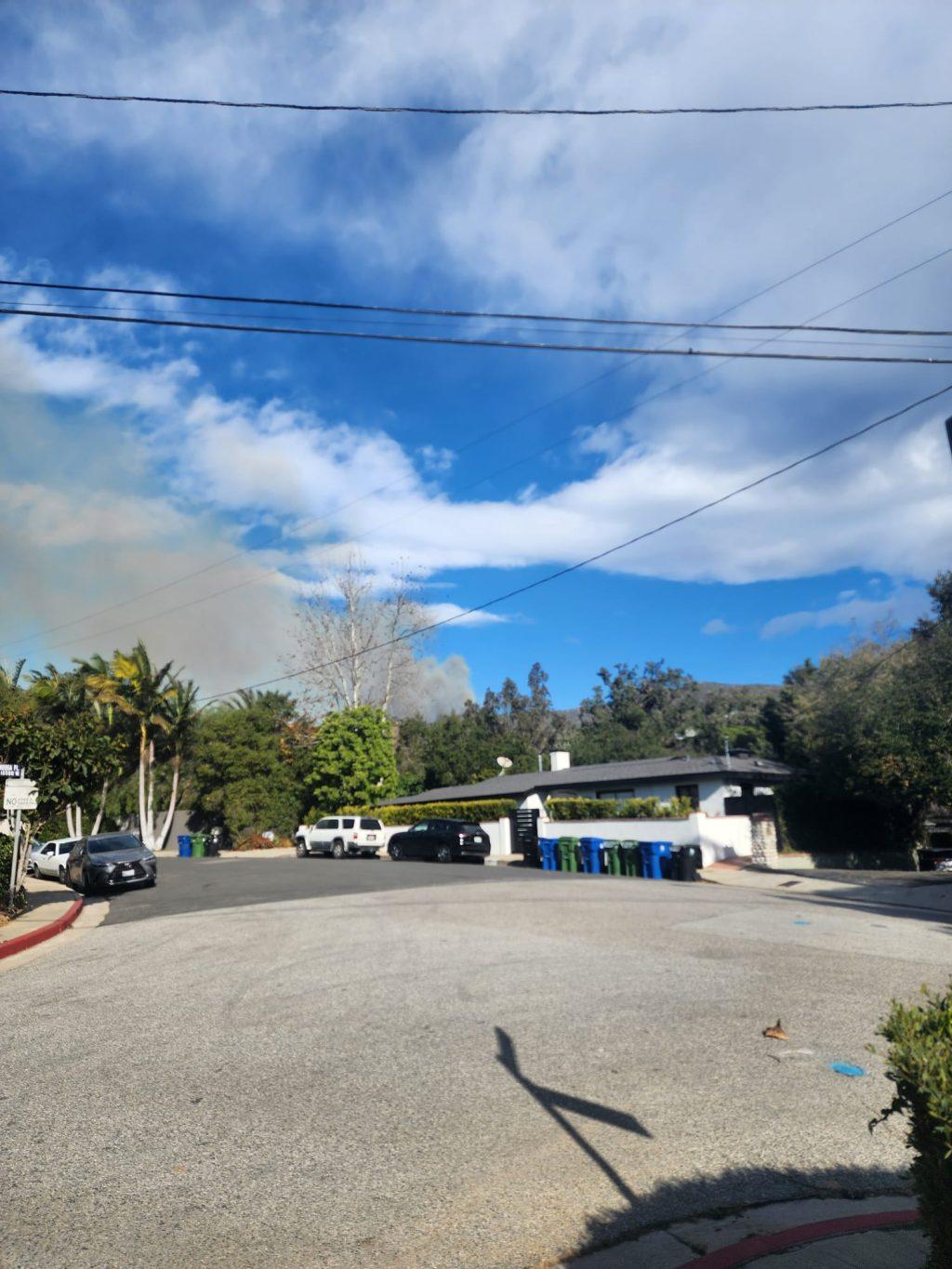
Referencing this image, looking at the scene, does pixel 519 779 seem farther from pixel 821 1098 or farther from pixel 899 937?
pixel 821 1098

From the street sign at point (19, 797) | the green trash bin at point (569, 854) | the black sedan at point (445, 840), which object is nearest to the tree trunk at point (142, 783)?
the black sedan at point (445, 840)

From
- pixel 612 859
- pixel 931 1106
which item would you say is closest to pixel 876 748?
pixel 612 859

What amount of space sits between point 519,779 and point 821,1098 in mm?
39496

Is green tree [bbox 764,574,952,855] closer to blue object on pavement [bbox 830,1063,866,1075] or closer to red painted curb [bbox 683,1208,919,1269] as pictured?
blue object on pavement [bbox 830,1063,866,1075]

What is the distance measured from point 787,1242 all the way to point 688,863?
2315cm

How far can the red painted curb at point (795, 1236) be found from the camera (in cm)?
379

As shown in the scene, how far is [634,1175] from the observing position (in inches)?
192

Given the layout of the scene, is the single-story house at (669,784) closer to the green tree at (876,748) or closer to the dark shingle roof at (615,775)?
the dark shingle roof at (615,775)

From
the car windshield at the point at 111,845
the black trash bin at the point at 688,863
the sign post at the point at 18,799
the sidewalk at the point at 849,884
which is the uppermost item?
the sign post at the point at 18,799

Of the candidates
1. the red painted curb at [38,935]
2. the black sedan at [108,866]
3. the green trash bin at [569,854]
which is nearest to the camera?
the red painted curb at [38,935]

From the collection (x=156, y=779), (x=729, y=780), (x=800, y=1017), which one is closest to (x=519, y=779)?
(x=729, y=780)

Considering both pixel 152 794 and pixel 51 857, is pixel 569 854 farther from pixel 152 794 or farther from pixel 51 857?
pixel 152 794

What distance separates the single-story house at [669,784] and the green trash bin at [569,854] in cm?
361

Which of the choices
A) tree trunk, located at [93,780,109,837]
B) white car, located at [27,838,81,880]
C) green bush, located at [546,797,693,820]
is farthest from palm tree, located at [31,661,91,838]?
green bush, located at [546,797,693,820]
